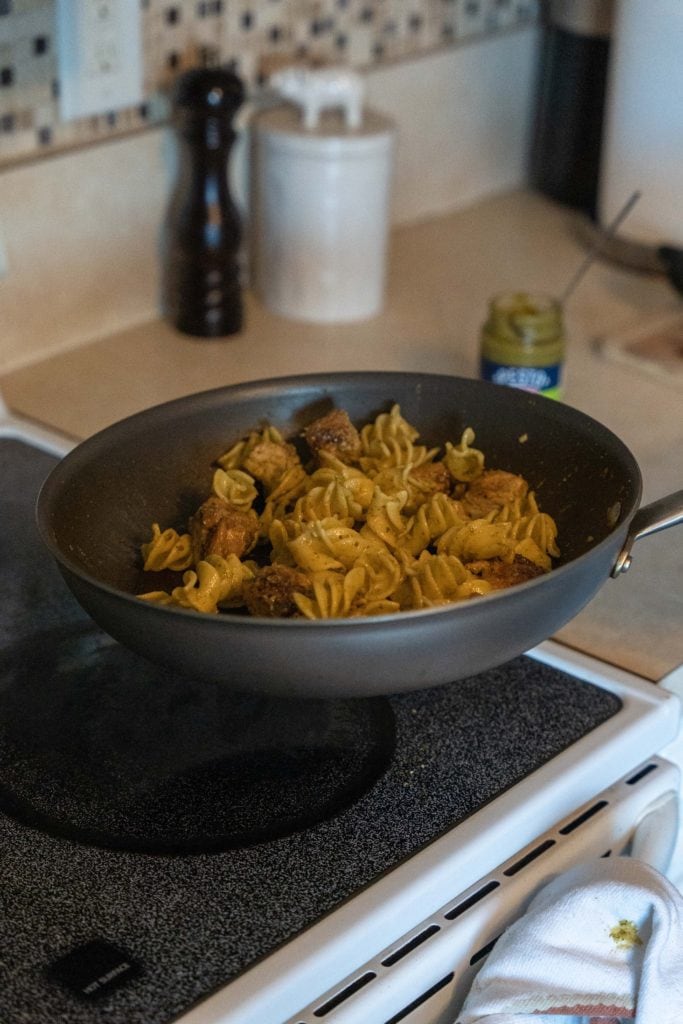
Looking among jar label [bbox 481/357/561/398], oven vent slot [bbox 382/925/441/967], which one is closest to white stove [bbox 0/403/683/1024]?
oven vent slot [bbox 382/925/441/967]

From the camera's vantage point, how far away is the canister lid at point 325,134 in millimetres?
1318

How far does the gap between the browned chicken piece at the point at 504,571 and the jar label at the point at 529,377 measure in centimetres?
37

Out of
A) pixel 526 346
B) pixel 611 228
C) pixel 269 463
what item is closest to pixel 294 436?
pixel 269 463

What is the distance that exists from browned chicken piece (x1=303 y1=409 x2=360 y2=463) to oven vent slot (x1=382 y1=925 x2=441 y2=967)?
0.31 meters

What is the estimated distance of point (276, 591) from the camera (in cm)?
76

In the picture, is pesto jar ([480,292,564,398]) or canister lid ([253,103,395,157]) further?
canister lid ([253,103,395,157])

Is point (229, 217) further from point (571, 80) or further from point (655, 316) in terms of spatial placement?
point (571, 80)

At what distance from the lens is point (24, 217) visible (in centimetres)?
125

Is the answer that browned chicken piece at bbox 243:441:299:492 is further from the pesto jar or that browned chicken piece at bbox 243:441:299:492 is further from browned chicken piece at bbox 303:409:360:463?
the pesto jar

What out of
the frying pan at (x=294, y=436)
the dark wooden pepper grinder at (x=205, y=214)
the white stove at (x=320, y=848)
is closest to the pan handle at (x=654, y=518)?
the frying pan at (x=294, y=436)

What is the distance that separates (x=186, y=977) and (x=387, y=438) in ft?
1.29

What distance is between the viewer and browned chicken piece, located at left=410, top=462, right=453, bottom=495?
893 millimetres

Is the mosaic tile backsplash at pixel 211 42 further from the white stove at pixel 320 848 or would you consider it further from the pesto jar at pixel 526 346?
the white stove at pixel 320 848

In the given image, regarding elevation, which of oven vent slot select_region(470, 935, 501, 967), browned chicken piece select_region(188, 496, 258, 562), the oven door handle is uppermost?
browned chicken piece select_region(188, 496, 258, 562)
